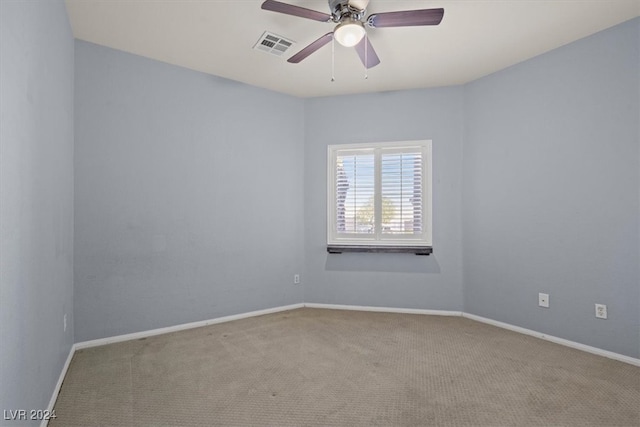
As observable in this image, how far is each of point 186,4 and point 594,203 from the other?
372cm

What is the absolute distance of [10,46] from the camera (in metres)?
1.43

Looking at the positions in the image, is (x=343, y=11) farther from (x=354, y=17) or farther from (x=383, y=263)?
(x=383, y=263)

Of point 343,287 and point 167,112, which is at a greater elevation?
point 167,112

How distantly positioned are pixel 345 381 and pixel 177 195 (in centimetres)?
244

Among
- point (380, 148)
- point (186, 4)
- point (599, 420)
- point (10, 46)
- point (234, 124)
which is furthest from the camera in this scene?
point (380, 148)

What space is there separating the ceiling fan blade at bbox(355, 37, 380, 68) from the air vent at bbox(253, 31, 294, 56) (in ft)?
2.05

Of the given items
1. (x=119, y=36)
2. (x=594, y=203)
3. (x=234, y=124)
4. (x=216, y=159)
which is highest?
(x=119, y=36)

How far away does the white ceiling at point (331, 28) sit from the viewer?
8.36 feet

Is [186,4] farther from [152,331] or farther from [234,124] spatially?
[152,331]

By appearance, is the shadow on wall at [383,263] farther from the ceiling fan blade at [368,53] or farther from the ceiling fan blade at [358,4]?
the ceiling fan blade at [358,4]

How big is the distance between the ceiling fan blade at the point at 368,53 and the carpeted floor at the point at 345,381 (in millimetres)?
2447

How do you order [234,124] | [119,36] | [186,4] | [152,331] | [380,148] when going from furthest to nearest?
[380,148], [234,124], [152,331], [119,36], [186,4]

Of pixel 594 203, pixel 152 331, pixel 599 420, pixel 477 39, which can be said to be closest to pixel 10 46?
pixel 152 331

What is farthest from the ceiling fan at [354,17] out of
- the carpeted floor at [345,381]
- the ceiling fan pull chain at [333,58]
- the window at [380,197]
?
the carpeted floor at [345,381]
